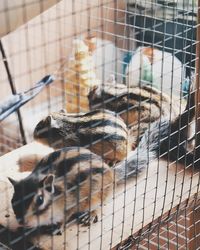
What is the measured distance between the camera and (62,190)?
123 centimetres

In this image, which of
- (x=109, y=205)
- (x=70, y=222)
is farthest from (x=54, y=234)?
(x=109, y=205)

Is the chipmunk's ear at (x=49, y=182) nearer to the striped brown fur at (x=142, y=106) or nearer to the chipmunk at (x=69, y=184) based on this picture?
the chipmunk at (x=69, y=184)

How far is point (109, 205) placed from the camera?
1.34 metres

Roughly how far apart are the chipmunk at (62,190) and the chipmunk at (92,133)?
196mm

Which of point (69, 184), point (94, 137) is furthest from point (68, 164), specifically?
point (94, 137)

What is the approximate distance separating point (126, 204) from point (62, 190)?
192mm

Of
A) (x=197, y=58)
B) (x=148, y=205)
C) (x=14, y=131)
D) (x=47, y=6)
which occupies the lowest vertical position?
(x=14, y=131)

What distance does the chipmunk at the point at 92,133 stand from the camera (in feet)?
5.07

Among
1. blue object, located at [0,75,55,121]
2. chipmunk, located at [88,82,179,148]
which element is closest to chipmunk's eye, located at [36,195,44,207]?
blue object, located at [0,75,55,121]

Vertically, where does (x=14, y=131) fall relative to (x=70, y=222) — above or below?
below

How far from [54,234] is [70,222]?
51mm

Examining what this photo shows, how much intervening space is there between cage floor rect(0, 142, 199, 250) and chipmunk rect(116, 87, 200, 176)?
0.09 ft

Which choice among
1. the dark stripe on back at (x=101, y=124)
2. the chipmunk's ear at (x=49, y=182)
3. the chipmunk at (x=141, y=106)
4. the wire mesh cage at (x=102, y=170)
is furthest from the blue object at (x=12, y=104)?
the chipmunk at (x=141, y=106)

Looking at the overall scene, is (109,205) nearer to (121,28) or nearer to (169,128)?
(169,128)
